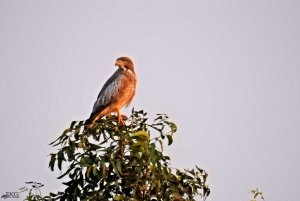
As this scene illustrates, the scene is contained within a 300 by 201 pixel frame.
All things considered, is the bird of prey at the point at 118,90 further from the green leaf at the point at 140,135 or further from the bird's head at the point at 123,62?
the green leaf at the point at 140,135

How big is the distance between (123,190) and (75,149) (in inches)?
29.6

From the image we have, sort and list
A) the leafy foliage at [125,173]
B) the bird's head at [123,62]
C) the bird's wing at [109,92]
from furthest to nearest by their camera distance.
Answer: the bird's head at [123,62] → the bird's wing at [109,92] → the leafy foliage at [125,173]

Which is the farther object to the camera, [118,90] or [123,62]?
[123,62]

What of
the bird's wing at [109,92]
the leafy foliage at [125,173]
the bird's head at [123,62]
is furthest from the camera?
the bird's head at [123,62]

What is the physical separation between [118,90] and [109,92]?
0.66 ft

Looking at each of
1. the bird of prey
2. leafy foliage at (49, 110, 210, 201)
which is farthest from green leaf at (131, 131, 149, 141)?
the bird of prey

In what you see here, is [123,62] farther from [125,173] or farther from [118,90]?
[125,173]

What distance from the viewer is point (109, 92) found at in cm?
917

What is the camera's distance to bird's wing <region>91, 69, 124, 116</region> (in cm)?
897

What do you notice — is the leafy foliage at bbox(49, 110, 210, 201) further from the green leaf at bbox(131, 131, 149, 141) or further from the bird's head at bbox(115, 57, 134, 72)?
the bird's head at bbox(115, 57, 134, 72)

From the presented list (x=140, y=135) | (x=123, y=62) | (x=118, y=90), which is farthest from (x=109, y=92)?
(x=140, y=135)

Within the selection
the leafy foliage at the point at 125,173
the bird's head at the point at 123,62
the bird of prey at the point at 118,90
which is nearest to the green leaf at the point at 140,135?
the leafy foliage at the point at 125,173

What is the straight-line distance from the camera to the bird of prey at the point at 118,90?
9016 mm

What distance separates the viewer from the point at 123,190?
190 inches
